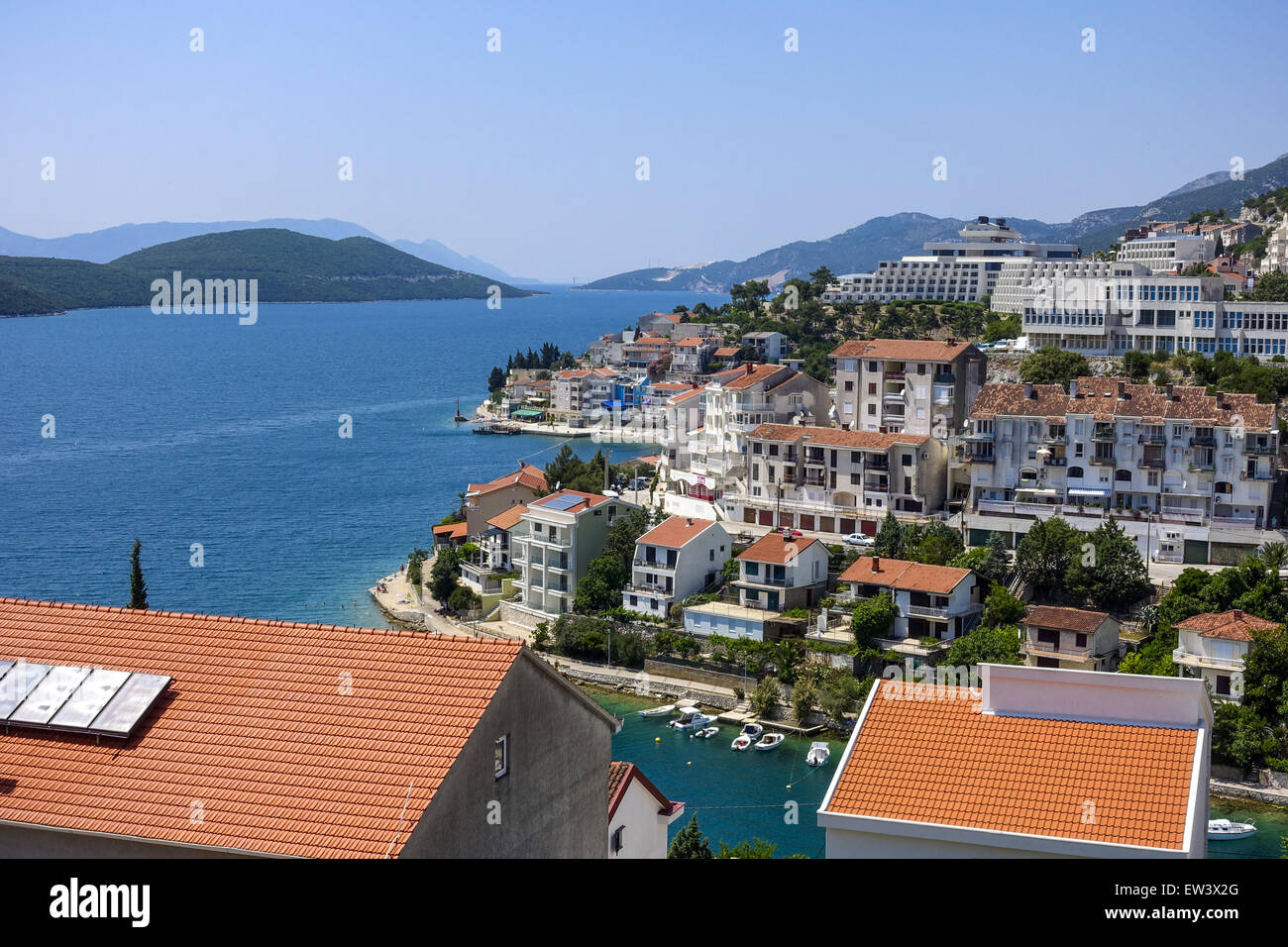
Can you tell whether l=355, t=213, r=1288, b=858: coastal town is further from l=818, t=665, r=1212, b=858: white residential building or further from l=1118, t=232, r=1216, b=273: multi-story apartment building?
l=1118, t=232, r=1216, b=273: multi-story apartment building

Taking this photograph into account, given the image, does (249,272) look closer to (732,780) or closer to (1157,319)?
(1157,319)

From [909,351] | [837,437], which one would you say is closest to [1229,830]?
[837,437]

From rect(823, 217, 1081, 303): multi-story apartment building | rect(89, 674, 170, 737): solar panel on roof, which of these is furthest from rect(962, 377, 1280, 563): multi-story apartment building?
rect(823, 217, 1081, 303): multi-story apartment building

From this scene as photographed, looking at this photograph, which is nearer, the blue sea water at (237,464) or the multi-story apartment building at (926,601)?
the multi-story apartment building at (926,601)

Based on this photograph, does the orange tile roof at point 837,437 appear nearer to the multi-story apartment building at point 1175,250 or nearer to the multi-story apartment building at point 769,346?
the multi-story apartment building at point 769,346

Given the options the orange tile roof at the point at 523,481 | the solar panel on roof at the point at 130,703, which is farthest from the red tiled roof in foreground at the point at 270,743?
the orange tile roof at the point at 523,481

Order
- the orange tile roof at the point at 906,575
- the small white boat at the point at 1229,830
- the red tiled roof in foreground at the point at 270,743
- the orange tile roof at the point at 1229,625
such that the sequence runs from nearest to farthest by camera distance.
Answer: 1. the red tiled roof in foreground at the point at 270,743
2. the small white boat at the point at 1229,830
3. the orange tile roof at the point at 1229,625
4. the orange tile roof at the point at 906,575
